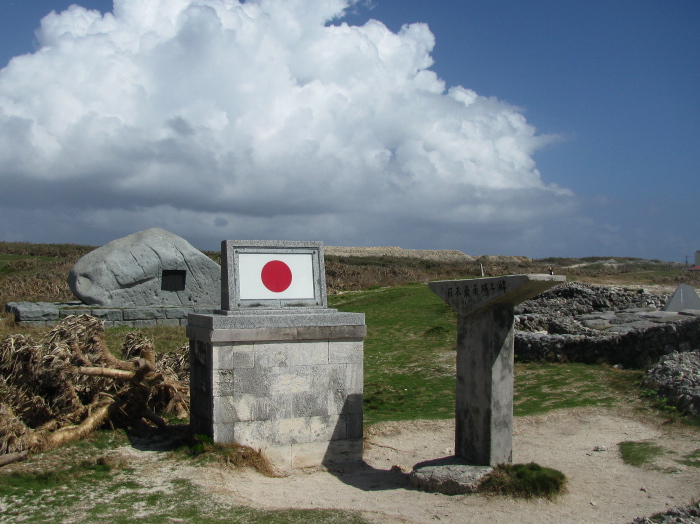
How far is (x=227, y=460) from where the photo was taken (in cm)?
710

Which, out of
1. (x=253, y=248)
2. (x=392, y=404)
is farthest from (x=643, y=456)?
(x=253, y=248)

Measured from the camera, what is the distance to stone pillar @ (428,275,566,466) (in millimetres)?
6508

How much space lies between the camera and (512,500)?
→ 6.11 m

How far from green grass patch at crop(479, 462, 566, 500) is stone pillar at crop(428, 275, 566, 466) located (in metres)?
0.24

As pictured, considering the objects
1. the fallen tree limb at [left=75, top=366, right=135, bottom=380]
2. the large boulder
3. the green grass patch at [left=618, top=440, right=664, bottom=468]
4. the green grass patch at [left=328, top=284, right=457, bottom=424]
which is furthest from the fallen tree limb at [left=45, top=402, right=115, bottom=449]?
the large boulder

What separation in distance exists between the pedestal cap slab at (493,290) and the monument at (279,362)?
1.45m

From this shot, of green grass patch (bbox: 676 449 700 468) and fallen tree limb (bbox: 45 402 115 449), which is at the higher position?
fallen tree limb (bbox: 45 402 115 449)

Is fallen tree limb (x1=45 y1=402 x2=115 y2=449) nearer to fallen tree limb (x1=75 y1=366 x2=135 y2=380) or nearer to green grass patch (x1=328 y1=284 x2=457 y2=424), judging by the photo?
fallen tree limb (x1=75 y1=366 x2=135 y2=380)

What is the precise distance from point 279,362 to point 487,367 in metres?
2.46

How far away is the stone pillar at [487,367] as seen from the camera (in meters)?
6.51

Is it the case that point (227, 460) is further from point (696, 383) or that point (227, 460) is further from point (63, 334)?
point (696, 383)

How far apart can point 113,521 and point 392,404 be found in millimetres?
6334

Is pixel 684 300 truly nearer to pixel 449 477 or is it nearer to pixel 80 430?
pixel 449 477

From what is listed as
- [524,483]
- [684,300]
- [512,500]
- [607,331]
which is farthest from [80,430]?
[684,300]
